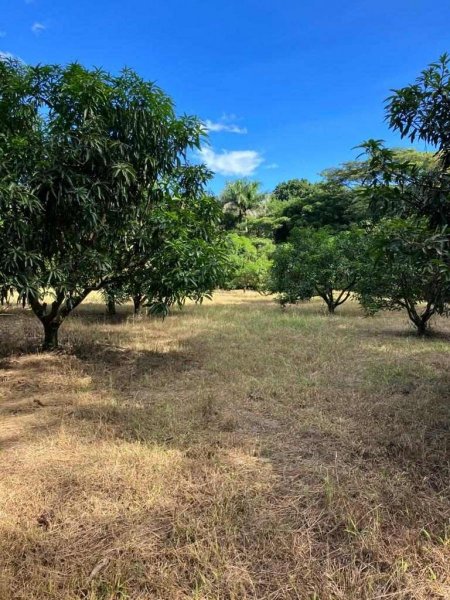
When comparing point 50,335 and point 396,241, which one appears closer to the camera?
point 396,241

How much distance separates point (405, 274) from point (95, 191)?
6.99 meters

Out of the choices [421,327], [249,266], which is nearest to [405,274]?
[421,327]

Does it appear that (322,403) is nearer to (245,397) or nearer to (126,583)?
(245,397)

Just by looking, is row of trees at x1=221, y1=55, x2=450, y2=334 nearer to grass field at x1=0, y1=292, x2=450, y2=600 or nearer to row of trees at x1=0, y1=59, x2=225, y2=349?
grass field at x1=0, y1=292, x2=450, y2=600

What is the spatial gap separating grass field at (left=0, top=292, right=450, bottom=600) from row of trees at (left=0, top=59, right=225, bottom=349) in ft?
4.50

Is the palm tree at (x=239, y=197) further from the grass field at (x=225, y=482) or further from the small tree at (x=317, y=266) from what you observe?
the grass field at (x=225, y=482)

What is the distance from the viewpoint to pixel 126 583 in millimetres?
2012

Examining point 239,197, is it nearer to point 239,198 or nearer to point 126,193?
point 239,198

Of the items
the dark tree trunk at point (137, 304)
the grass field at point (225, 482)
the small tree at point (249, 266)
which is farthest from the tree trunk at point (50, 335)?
the small tree at point (249, 266)

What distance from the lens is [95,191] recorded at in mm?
5340

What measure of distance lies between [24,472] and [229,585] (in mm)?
1752

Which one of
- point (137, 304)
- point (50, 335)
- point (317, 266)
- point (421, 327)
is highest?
point (317, 266)

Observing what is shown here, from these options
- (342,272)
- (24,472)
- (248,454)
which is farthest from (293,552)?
(342,272)

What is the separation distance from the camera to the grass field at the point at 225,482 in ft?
6.79
